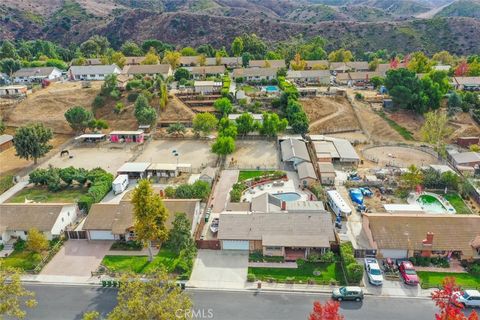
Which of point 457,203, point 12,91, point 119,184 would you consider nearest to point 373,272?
point 457,203

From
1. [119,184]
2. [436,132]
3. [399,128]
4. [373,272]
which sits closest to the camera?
[373,272]

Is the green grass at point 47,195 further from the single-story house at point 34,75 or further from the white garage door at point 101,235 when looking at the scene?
the single-story house at point 34,75

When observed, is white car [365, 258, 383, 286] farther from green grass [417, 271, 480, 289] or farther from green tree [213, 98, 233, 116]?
green tree [213, 98, 233, 116]

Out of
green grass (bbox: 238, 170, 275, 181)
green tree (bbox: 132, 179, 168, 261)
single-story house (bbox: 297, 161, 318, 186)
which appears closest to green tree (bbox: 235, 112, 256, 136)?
green grass (bbox: 238, 170, 275, 181)

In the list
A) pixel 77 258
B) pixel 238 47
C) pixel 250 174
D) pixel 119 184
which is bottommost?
pixel 77 258

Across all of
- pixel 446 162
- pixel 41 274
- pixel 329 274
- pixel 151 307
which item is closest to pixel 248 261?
pixel 329 274

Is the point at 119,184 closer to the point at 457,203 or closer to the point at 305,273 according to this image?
the point at 305,273
